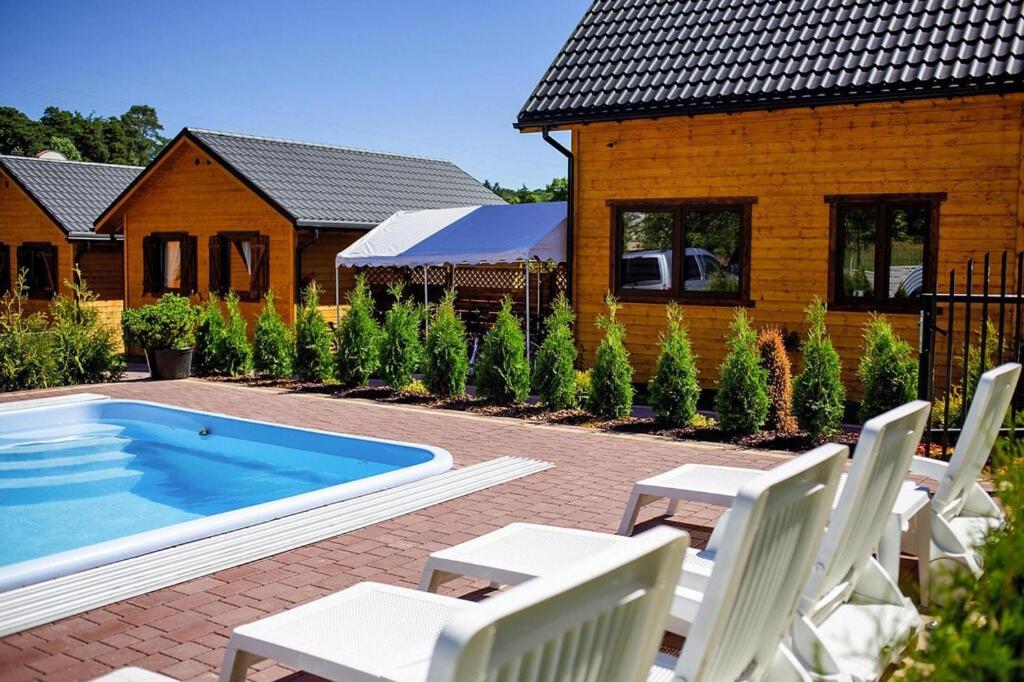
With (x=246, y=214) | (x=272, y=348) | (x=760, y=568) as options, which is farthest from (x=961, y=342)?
(x=246, y=214)

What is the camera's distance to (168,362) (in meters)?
15.9

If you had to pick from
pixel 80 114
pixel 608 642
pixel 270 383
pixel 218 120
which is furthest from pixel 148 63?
pixel 608 642

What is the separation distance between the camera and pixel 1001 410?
198 inches

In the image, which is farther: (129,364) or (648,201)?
(129,364)

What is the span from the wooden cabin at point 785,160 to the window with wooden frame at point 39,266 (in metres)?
16.1

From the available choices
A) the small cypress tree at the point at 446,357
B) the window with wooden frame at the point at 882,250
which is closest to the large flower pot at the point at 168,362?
the small cypress tree at the point at 446,357

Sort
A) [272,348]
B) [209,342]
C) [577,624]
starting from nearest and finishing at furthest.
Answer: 1. [577,624]
2. [272,348]
3. [209,342]

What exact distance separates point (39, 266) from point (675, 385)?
2113cm

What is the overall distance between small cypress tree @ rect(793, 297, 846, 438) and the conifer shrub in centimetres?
370

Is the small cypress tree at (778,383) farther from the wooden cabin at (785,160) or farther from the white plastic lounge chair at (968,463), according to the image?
the white plastic lounge chair at (968,463)

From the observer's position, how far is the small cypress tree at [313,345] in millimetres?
14836

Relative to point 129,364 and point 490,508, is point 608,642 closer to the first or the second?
point 490,508

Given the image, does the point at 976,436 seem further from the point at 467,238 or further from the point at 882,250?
the point at 467,238

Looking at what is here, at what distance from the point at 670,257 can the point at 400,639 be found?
11.1 m
